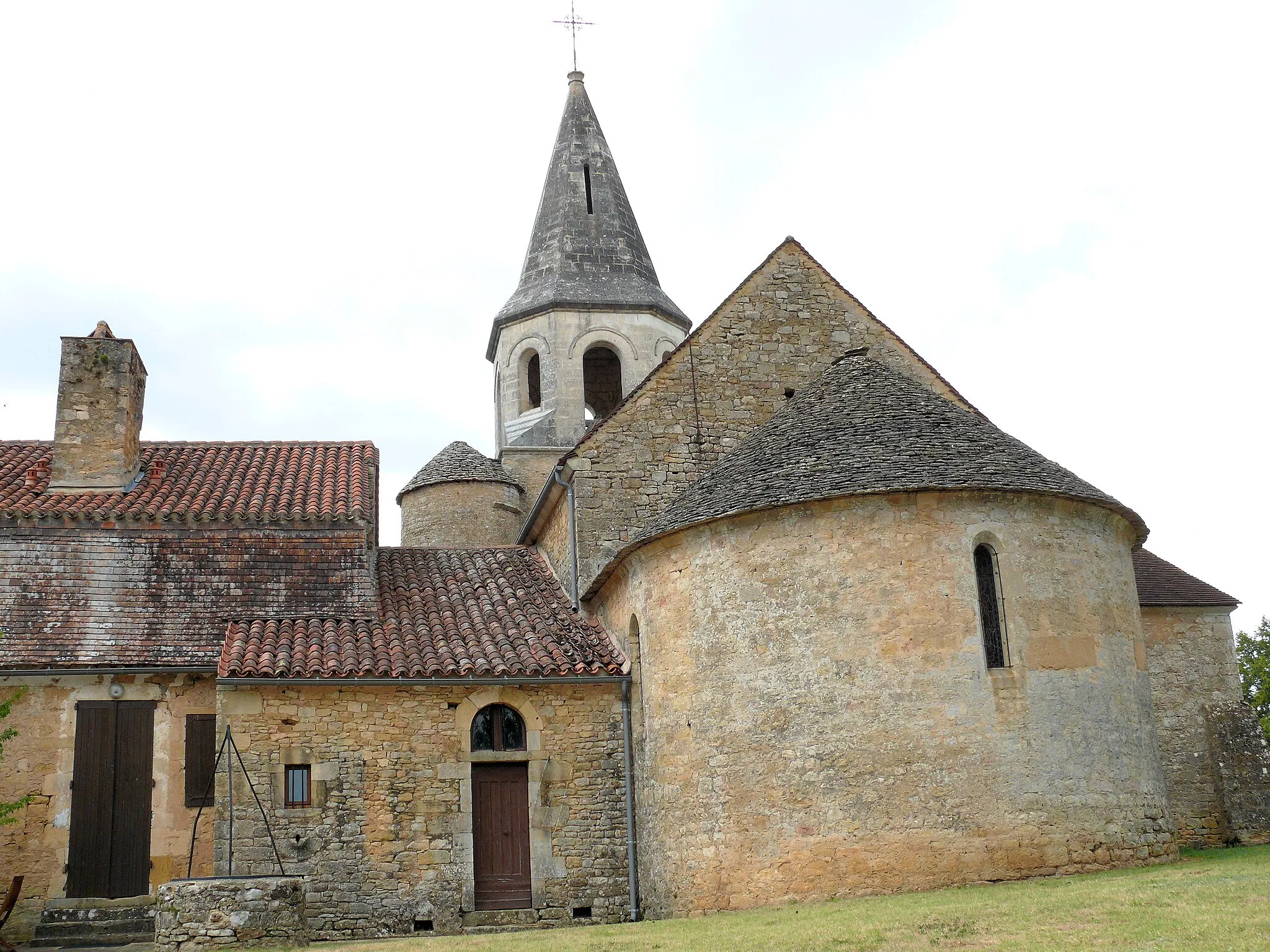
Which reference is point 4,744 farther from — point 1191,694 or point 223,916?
point 1191,694

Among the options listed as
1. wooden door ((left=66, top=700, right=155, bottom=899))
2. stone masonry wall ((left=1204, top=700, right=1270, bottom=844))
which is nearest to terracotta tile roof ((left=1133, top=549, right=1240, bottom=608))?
stone masonry wall ((left=1204, top=700, right=1270, bottom=844))

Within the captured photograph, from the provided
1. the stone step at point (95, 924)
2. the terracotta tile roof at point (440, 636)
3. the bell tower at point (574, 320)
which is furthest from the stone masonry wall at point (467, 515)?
the stone step at point (95, 924)

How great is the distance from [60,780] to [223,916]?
470 cm

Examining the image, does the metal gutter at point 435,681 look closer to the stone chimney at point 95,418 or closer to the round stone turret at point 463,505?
the stone chimney at point 95,418

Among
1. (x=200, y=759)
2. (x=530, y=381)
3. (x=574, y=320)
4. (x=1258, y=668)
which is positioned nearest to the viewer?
(x=200, y=759)

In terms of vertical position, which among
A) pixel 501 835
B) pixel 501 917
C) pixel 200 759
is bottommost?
pixel 501 917

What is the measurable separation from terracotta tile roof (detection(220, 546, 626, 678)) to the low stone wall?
136 inches

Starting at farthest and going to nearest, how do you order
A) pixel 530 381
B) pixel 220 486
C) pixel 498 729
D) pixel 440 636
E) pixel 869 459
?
pixel 530 381, pixel 220 486, pixel 440 636, pixel 498 729, pixel 869 459

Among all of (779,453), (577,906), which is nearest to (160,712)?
A: (577,906)

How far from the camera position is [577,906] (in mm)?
16281

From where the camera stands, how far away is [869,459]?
14.9 metres

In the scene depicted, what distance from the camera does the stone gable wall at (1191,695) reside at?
65.6 ft

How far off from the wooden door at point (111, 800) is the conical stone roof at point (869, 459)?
7.09 metres

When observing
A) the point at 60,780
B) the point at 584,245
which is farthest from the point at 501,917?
the point at 584,245
